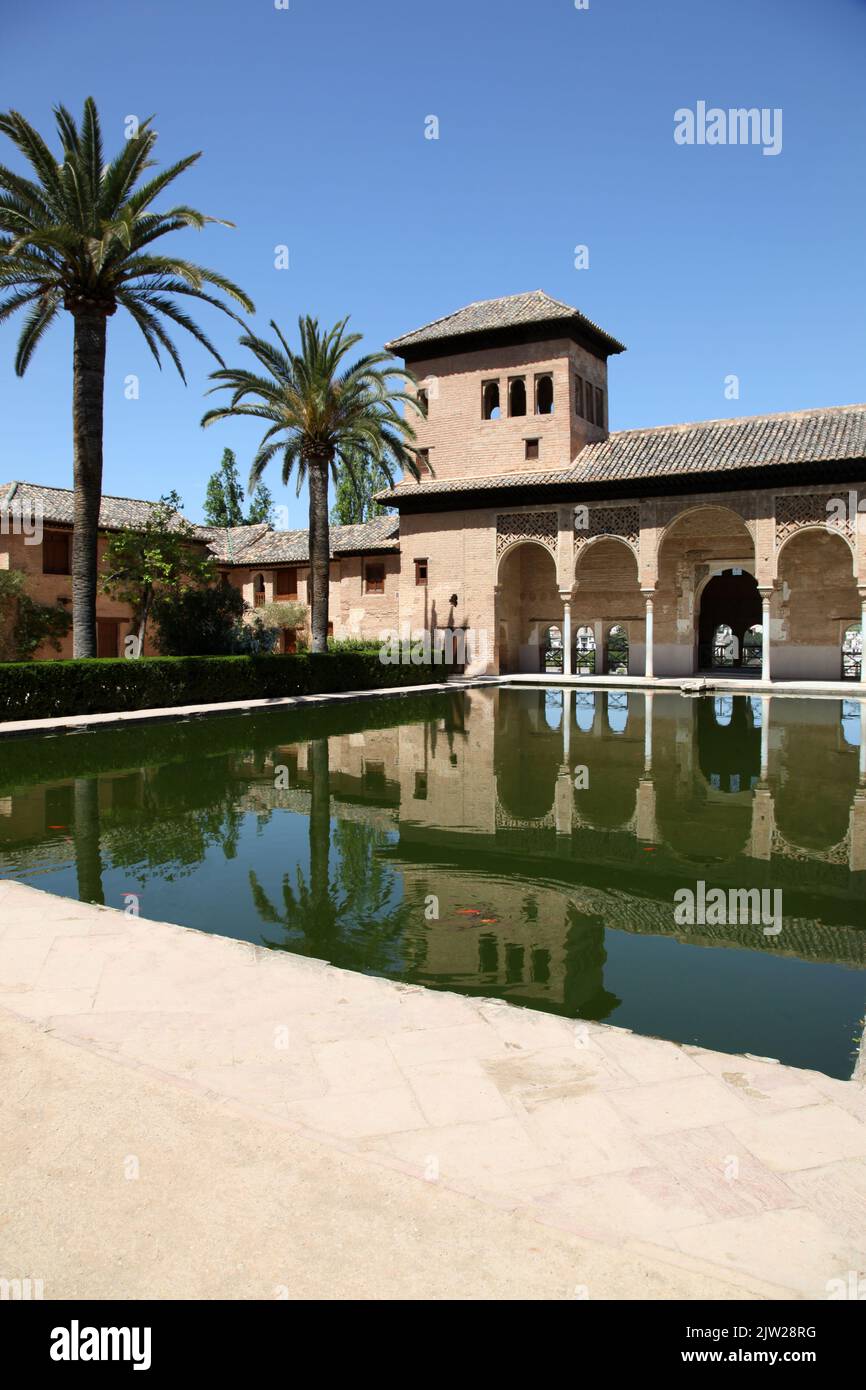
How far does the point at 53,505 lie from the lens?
2886 cm

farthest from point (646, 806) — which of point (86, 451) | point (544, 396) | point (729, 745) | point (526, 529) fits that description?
point (544, 396)

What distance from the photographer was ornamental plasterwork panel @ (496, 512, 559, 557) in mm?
30688

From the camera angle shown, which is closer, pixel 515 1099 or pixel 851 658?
pixel 515 1099

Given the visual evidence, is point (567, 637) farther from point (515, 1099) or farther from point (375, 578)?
point (515, 1099)

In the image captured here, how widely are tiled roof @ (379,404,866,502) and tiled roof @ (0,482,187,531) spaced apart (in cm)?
851

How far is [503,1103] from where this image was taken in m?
3.20

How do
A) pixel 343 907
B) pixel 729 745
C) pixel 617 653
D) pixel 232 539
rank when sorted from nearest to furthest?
pixel 343 907 → pixel 729 745 → pixel 617 653 → pixel 232 539

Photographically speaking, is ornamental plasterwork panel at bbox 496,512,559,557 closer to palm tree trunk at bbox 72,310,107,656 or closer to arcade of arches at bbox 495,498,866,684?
arcade of arches at bbox 495,498,866,684

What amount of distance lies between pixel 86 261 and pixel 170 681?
799cm

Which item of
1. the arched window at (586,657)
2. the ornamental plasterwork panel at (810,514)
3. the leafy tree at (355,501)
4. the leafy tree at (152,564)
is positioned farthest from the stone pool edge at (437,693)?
→ the leafy tree at (355,501)

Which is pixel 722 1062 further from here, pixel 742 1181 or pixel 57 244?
pixel 57 244

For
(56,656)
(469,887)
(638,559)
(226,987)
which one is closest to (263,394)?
(56,656)

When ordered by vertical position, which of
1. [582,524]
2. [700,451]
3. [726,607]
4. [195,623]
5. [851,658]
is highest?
[700,451]

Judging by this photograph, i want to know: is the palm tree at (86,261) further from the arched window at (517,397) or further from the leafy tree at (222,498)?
the leafy tree at (222,498)
